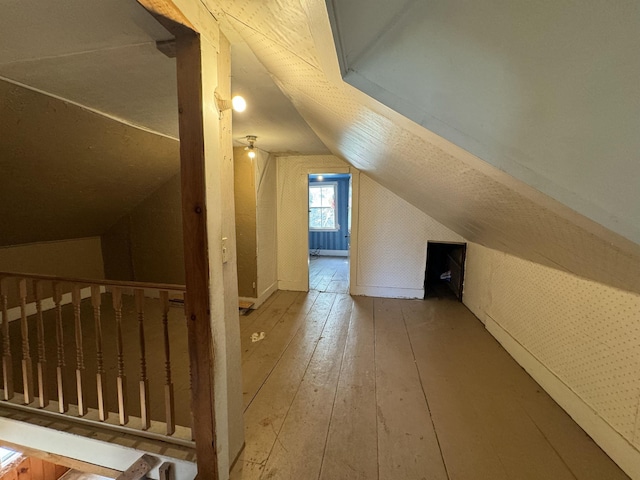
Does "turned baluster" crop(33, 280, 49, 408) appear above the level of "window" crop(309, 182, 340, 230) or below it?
below

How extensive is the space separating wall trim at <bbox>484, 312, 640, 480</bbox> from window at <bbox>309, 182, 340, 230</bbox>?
5.12 meters

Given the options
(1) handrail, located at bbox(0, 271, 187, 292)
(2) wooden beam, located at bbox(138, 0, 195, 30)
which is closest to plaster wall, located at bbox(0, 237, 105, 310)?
(1) handrail, located at bbox(0, 271, 187, 292)

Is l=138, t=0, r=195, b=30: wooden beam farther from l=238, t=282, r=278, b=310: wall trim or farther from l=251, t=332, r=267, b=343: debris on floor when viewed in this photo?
l=238, t=282, r=278, b=310: wall trim

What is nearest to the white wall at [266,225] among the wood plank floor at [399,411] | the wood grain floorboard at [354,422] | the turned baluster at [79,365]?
the wood plank floor at [399,411]

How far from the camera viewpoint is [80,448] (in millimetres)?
1503

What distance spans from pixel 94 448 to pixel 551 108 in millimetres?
2479

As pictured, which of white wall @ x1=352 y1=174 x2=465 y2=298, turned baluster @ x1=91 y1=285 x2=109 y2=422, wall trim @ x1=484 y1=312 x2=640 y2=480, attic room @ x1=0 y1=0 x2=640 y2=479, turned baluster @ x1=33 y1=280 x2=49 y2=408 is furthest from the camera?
white wall @ x1=352 y1=174 x2=465 y2=298

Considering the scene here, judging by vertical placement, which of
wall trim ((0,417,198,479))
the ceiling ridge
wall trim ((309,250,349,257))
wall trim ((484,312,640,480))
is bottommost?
wall trim ((0,417,198,479))

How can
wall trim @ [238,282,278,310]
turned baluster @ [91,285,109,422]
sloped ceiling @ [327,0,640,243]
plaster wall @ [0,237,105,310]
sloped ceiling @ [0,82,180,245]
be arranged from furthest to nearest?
wall trim @ [238,282,278,310] < plaster wall @ [0,237,105,310] < sloped ceiling @ [0,82,180,245] < turned baluster @ [91,285,109,422] < sloped ceiling @ [327,0,640,243]

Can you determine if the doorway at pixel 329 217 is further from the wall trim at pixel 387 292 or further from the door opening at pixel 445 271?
the wall trim at pixel 387 292

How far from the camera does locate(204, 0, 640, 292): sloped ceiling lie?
84cm

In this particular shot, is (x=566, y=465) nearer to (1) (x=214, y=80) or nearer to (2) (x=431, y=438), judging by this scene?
(2) (x=431, y=438)

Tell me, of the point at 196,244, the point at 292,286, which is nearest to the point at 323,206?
the point at 292,286

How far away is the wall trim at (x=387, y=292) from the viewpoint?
12.5ft
